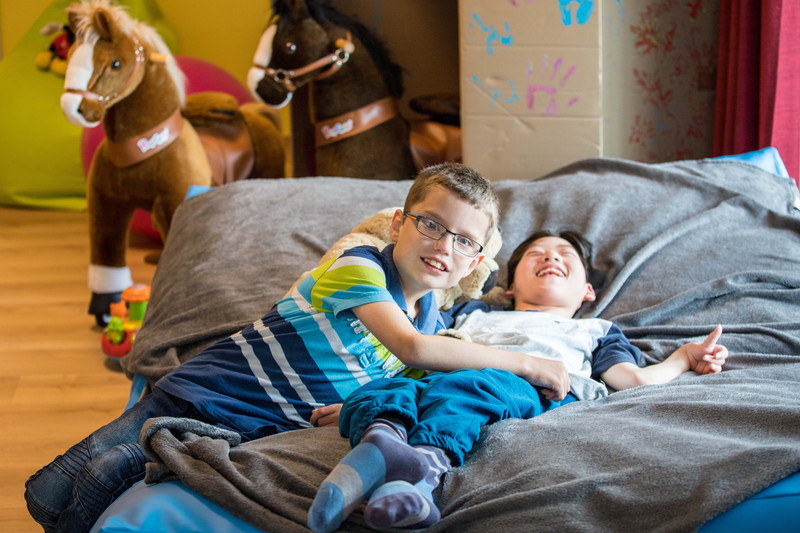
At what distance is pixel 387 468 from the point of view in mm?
1058

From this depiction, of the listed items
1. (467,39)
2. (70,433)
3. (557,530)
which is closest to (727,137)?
(467,39)

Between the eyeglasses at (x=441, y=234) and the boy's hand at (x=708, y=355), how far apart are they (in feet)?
1.74

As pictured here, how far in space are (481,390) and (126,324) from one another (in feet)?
5.32

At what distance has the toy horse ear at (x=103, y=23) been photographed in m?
2.48

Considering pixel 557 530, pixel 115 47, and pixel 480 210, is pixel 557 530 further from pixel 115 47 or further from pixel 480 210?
pixel 115 47

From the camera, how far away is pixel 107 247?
8.99 feet

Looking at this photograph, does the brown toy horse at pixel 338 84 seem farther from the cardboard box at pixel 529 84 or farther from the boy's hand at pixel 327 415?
the boy's hand at pixel 327 415

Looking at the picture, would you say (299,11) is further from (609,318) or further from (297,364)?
(297,364)

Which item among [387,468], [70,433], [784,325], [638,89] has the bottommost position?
[70,433]

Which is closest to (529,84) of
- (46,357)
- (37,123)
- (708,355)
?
(708,355)

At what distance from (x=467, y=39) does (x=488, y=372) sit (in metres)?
1.46

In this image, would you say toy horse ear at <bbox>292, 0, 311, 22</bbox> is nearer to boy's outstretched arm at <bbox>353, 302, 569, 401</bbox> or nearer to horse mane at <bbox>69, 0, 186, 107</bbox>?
horse mane at <bbox>69, 0, 186, 107</bbox>

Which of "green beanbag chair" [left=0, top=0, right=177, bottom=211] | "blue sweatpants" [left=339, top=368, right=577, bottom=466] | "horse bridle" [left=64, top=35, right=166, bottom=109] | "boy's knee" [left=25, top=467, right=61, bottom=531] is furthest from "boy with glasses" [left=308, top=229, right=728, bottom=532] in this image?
"green beanbag chair" [left=0, top=0, right=177, bottom=211]

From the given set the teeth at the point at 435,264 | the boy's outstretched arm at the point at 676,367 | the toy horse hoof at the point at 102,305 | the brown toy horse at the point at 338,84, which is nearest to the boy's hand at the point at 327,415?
the teeth at the point at 435,264
